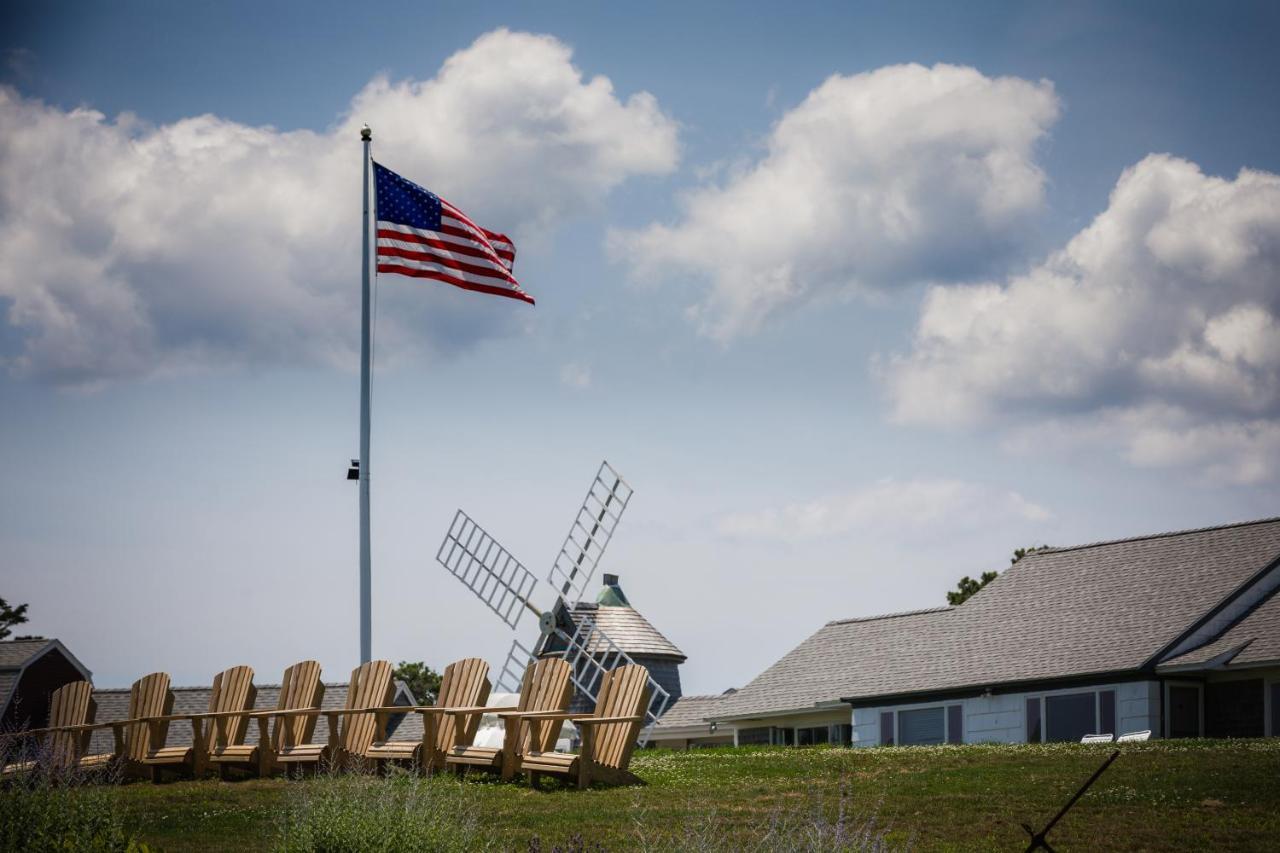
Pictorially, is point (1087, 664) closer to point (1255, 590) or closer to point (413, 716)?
point (1255, 590)

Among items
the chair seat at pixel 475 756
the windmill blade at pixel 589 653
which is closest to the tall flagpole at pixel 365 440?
the chair seat at pixel 475 756

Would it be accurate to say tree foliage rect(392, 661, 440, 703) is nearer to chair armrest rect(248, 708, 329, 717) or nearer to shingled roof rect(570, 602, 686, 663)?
shingled roof rect(570, 602, 686, 663)

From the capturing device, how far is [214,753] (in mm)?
18797

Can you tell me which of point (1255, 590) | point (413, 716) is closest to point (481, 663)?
point (1255, 590)

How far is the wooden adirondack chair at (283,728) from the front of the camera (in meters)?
18.4

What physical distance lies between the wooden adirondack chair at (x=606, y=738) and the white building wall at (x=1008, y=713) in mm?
14523

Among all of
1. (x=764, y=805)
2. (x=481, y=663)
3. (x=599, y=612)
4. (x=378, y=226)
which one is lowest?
(x=764, y=805)

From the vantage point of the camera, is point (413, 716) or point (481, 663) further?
point (413, 716)

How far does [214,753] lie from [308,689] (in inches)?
53.3

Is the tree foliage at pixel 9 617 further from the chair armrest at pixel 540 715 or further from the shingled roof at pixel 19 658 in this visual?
the chair armrest at pixel 540 715

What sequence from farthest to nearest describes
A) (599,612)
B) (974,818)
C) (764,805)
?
(599,612)
(764,805)
(974,818)

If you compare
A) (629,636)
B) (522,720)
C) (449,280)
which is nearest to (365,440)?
(449,280)

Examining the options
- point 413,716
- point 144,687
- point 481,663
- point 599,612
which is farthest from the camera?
point 413,716

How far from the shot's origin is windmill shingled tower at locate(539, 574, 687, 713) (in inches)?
1458
